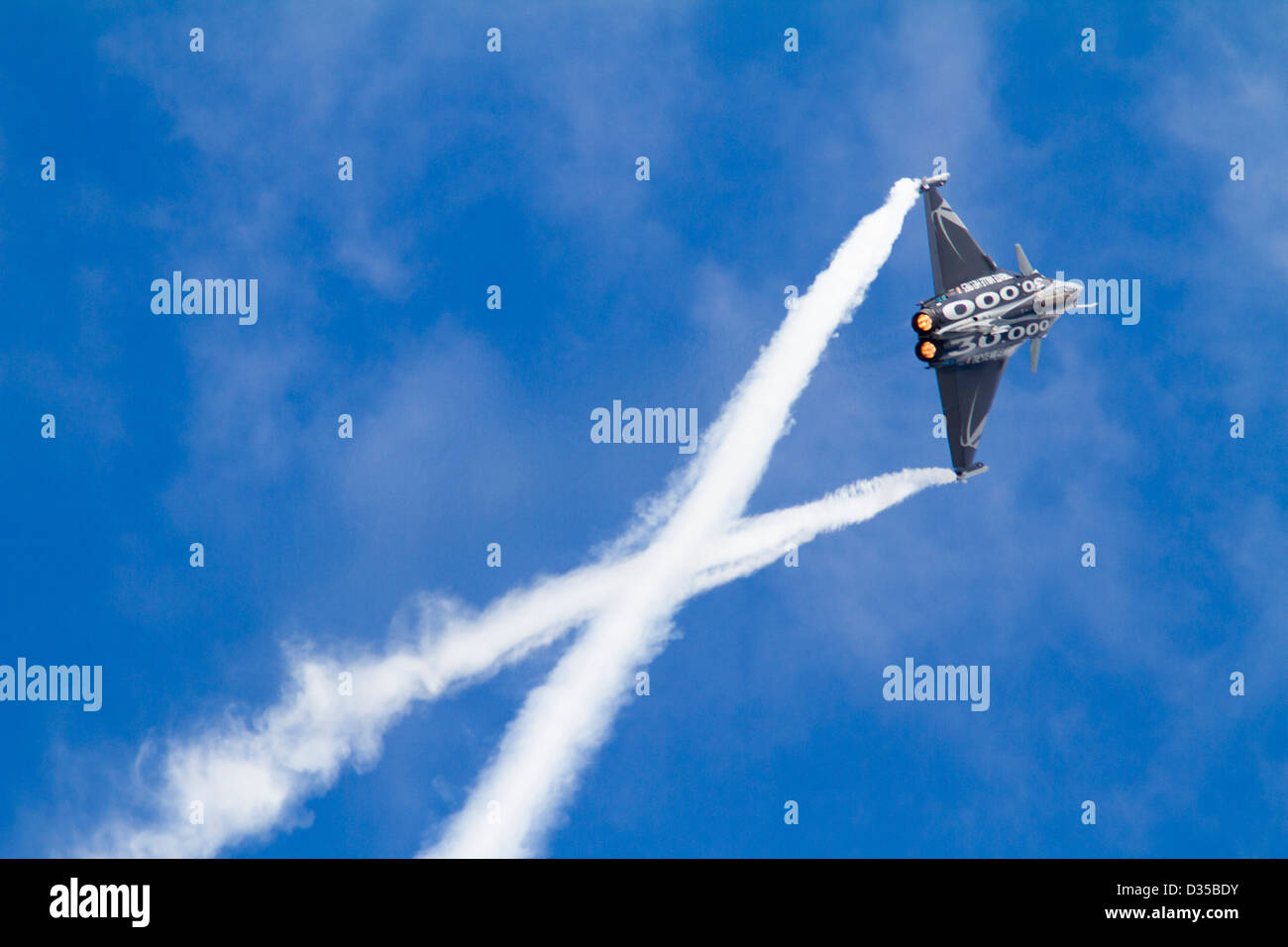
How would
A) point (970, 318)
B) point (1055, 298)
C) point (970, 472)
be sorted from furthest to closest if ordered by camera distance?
point (970, 472) < point (1055, 298) < point (970, 318)

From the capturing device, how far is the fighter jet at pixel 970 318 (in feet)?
252

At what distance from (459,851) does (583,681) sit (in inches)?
465

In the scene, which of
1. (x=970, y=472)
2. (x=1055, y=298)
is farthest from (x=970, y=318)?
(x=970, y=472)

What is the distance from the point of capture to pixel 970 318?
7712cm

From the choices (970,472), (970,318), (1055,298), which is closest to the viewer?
(970,318)

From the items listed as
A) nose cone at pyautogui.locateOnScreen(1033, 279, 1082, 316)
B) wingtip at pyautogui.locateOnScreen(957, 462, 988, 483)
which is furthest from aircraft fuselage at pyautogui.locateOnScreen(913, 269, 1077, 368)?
wingtip at pyautogui.locateOnScreen(957, 462, 988, 483)

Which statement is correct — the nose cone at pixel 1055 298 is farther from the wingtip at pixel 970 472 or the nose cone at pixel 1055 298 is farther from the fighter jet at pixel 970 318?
the wingtip at pixel 970 472

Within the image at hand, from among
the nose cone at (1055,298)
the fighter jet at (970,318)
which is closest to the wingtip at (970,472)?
the fighter jet at (970,318)

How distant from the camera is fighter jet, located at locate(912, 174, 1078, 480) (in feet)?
252

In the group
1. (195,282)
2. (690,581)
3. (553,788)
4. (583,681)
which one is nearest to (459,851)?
(553,788)

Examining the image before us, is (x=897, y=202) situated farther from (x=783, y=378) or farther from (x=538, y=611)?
(x=538, y=611)

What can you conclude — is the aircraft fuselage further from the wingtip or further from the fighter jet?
the wingtip

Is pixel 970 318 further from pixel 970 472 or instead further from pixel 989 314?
pixel 970 472

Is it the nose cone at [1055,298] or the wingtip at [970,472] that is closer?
the nose cone at [1055,298]
